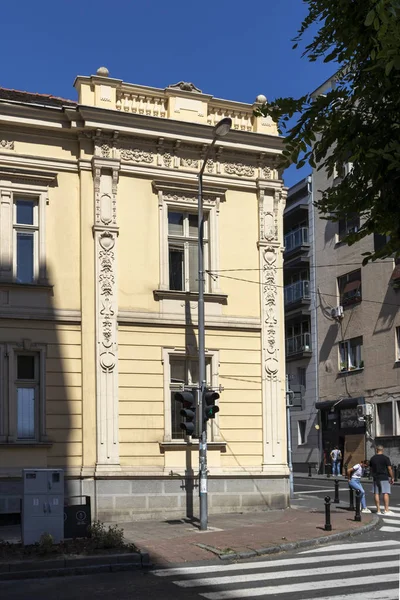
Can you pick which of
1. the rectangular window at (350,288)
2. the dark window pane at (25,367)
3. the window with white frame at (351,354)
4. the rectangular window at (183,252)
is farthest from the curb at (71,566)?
the rectangular window at (350,288)

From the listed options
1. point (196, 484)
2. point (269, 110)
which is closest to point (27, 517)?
point (196, 484)

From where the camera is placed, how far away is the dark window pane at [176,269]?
23469 millimetres

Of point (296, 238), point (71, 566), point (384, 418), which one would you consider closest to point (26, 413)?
point (71, 566)

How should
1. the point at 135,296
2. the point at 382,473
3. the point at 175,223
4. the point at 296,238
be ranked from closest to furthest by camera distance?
1. the point at 135,296
2. the point at 382,473
3. the point at 175,223
4. the point at 296,238

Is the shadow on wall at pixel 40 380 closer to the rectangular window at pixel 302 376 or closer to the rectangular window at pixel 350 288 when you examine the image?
the rectangular window at pixel 350 288

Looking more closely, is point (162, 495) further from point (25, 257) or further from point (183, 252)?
point (25, 257)

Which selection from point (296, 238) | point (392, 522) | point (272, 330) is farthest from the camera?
point (296, 238)

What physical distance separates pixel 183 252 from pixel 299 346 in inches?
1261

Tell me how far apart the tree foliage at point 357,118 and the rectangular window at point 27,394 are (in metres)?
14.5

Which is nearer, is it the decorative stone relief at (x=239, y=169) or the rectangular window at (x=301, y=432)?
the decorative stone relief at (x=239, y=169)

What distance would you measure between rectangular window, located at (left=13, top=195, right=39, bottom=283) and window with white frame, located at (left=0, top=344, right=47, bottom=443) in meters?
1.85

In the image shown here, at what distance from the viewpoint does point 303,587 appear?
1230 centimetres

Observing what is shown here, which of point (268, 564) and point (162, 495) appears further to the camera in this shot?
point (162, 495)

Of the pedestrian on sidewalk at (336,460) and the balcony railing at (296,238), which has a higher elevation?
the balcony railing at (296,238)
